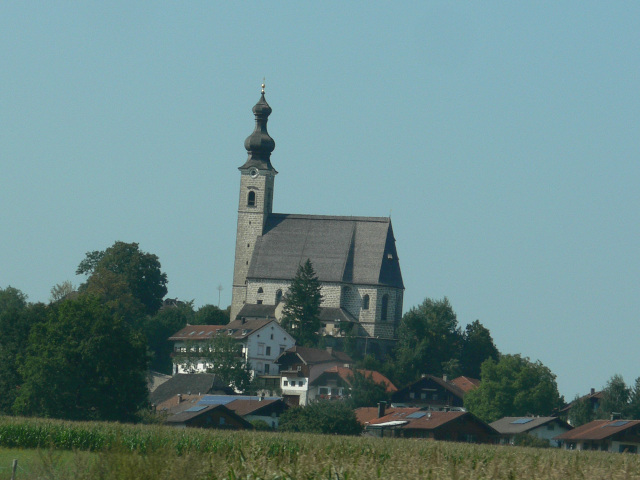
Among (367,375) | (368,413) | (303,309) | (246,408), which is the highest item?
(303,309)

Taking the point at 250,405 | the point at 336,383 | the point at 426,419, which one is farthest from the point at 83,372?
the point at 336,383

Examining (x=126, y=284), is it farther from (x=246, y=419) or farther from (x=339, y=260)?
(x=246, y=419)

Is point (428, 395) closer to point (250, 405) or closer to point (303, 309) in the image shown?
point (303, 309)

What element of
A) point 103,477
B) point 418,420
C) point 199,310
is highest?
point 199,310

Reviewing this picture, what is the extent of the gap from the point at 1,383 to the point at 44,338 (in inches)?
187

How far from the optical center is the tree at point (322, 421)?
70.2 metres

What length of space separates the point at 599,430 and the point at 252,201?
Answer: 4699 centimetres

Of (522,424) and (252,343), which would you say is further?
(252,343)

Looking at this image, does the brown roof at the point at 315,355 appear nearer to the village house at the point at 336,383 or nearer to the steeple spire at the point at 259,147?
the village house at the point at 336,383

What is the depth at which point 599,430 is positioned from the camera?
75.3 m

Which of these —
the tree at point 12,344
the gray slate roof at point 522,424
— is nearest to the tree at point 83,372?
the tree at point 12,344

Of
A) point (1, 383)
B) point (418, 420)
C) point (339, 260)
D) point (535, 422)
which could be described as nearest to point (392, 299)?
point (339, 260)

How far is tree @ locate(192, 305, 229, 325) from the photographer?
117 meters

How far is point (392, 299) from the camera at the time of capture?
11125 centimetres
